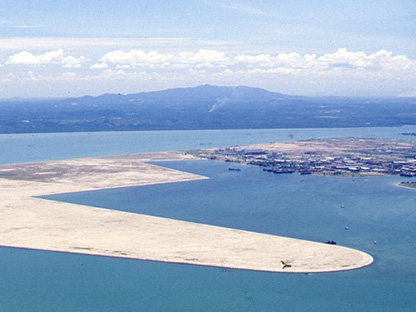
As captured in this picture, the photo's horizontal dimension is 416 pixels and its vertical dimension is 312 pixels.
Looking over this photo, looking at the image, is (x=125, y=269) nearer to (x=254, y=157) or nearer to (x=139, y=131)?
(x=254, y=157)

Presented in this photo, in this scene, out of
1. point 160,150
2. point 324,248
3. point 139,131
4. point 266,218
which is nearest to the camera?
point 324,248

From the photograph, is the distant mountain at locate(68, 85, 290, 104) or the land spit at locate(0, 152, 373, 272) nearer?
the land spit at locate(0, 152, 373, 272)

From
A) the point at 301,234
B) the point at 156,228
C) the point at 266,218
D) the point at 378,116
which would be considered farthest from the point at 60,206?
the point at 378,116

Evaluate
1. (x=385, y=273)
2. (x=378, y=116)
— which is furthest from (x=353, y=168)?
(x=378, y=116)

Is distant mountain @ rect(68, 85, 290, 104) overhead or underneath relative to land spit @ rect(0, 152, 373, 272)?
overhead

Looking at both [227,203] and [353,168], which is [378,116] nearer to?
[353,168]

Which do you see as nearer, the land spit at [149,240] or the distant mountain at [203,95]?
the land spit at [149,240]

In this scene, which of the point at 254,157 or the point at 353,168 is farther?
the point at 254,157

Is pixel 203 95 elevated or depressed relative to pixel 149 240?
elevated

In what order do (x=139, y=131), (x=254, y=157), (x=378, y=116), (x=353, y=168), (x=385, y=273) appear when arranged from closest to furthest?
(x=385, y=273)
(x=353, y=168)
(x=254, y=157)
(x=139, y=131)
(x=378, y=116)

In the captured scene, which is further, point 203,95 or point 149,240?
point 203,95

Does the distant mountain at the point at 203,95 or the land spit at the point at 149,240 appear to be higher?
the distant mountain at the point at 203,95
